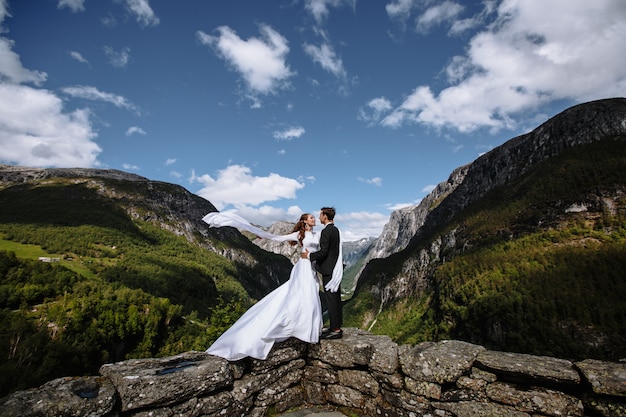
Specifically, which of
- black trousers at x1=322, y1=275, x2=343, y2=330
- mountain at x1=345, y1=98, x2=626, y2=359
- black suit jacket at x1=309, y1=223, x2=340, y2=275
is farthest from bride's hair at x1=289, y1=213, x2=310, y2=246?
mountain at x1=345, y1=98, x2=626, y2=359

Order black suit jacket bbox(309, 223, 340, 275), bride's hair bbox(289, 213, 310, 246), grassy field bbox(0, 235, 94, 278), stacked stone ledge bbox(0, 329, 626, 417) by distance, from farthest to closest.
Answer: grassy field bbox(0, 235, 94, 278)
bride's hair bbox(289, 213, 310, 246)
black suit jacket bbox(309, 223, 340, 275)
stacked stone ledge bbox(0, 329, 626, 417)

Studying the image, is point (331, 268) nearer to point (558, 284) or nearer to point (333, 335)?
point (333, 335)

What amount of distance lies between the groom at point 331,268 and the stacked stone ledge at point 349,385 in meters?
0.88

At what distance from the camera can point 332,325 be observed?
9.27 metres

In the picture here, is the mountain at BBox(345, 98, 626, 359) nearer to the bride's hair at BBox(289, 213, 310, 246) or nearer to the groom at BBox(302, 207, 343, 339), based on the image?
the groom at BBox(302, 207, 343, 339)

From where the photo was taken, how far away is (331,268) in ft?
29.5

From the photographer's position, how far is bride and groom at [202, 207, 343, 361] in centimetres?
724

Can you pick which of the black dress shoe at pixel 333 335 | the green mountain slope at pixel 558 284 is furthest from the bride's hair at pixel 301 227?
the green mountain slope at pixel 558 284

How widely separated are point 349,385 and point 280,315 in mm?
2492

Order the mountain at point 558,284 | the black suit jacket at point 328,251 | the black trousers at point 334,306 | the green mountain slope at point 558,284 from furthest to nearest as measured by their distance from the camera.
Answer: the mountain at point 558,284, the green mountain slope at point 558,284, the black trousers at point 334,306, the black suit jacket at point 328,251

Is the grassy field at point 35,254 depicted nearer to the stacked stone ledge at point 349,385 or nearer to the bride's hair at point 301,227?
the bride's hair at point 301,227

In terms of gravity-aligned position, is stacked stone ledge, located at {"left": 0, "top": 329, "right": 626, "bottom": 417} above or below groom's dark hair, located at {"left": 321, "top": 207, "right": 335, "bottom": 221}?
below

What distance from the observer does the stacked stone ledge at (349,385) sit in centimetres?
529

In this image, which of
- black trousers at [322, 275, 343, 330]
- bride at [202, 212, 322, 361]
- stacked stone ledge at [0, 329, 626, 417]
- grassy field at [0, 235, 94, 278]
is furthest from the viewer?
grassy field at [0, 235, 94, 278]
